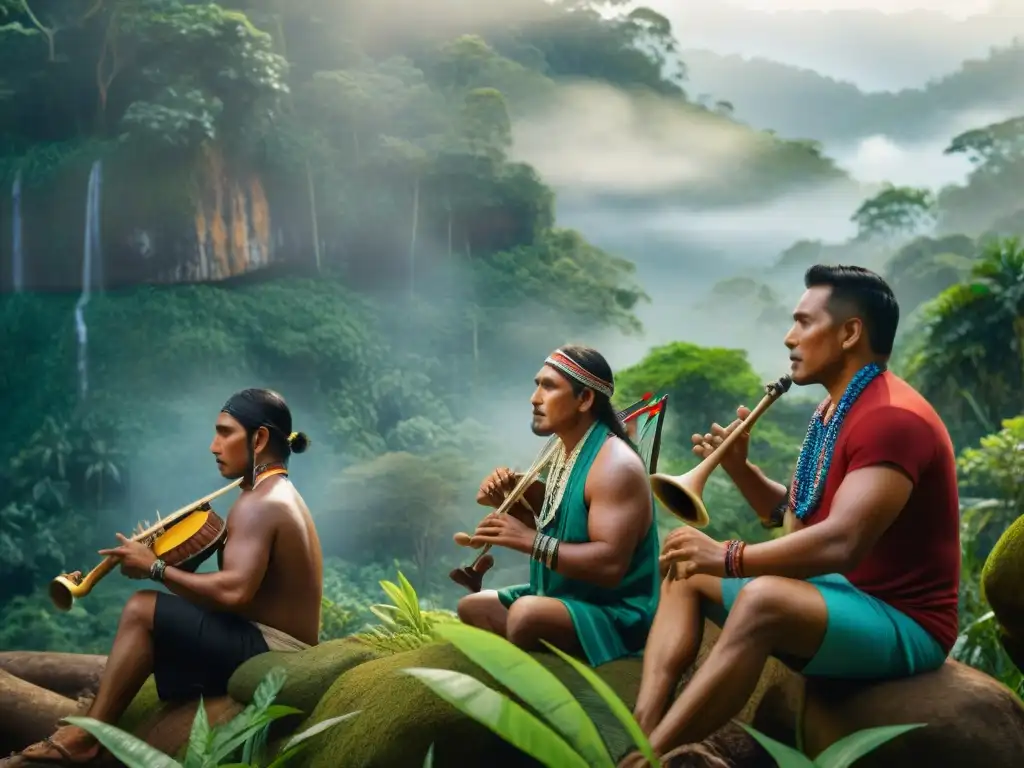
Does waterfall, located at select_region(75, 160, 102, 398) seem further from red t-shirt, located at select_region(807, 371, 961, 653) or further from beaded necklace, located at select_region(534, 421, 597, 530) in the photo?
red t-shirt, located at select_region(807, 371, 961, 653)

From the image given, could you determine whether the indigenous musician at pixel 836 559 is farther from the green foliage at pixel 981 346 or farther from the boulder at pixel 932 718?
the green foliage at pixel 981 346

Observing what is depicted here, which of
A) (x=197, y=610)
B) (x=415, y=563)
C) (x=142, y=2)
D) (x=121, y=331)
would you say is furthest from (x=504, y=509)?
(x=142, y=2)

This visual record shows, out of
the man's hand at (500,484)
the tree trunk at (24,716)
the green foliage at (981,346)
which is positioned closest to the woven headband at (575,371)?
the man's hand at (500,484)

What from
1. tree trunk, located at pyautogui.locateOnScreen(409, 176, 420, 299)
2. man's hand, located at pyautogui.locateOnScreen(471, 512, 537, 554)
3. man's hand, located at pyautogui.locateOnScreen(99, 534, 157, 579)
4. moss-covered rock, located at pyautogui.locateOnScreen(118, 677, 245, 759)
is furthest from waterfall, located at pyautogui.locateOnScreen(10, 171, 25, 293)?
man's hand, located at pyautogui.locateOnScreen(471, 512, 537, 554)

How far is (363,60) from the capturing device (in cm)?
1945

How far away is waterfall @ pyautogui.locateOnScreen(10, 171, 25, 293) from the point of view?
16984 mm

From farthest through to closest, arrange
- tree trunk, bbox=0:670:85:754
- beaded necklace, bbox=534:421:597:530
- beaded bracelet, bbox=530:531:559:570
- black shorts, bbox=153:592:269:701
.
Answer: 1. tree trunk, bbox=0:670:85:754
2. black shorts, bbox=153:592:269:701
3. beaded necklace, bbox=534:421:597:530
4. beaded bracelet, bbox=530:531:559:570

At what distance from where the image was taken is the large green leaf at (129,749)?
3.06 metres

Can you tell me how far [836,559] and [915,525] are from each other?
319mm

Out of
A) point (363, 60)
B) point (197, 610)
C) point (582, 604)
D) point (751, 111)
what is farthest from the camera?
point (751, 111)

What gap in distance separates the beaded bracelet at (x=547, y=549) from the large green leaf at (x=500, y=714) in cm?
114

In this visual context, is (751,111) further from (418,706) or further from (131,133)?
(418,706)

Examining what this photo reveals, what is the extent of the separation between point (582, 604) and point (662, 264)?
1726cm

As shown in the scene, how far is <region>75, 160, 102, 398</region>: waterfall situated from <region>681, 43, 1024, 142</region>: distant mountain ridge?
32.5 ft
